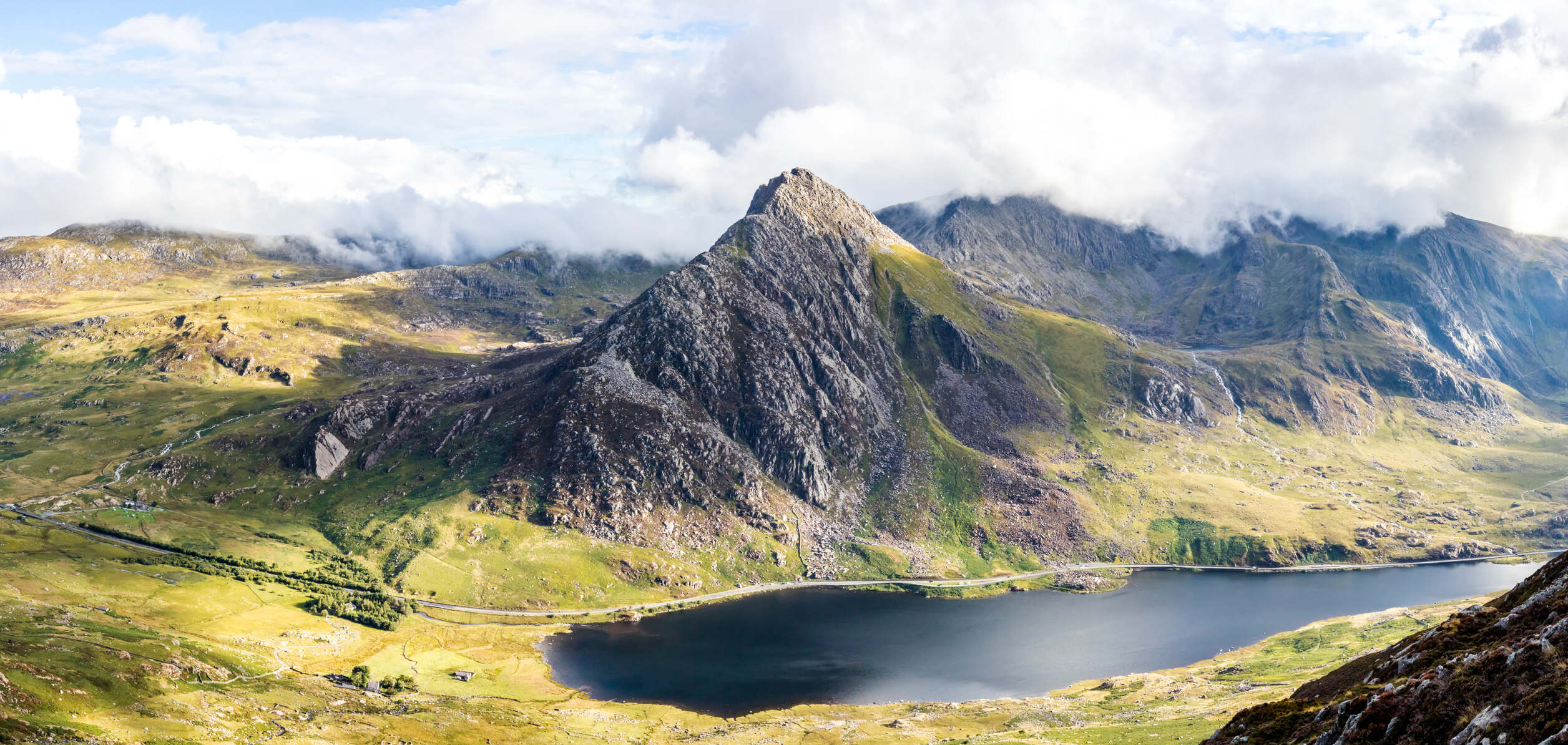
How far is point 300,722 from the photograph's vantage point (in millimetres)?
132750

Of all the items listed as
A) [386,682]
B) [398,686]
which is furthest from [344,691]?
[398,686]

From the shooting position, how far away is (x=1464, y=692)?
49438mm

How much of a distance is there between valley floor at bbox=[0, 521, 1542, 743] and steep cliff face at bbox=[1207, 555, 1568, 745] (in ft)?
211

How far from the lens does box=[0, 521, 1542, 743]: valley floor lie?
12231cm

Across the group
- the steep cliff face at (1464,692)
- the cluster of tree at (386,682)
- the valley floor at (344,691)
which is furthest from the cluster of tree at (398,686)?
the steep cliff face at (1464,692)

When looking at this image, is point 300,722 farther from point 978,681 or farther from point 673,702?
point 978,681

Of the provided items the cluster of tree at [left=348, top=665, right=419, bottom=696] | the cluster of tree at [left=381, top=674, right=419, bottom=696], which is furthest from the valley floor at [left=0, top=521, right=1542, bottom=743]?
the cluster of tree at [left=348, top=665, right=419, bottom=696]

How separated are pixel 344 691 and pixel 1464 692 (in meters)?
163

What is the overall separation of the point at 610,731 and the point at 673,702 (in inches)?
812

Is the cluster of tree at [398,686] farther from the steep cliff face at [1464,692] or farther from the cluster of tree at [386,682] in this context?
the steep cliff face at [1464,692]

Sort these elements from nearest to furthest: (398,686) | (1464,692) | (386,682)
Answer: (1464,692), (386,682), (398,686)

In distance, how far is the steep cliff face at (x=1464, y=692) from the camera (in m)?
43.4

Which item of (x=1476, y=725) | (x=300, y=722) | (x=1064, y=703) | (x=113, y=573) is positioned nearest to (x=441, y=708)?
(x=300, y=722)

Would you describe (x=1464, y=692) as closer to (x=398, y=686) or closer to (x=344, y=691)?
(x=344, y=691)
